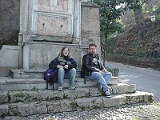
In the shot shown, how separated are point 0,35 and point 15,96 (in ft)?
10.8

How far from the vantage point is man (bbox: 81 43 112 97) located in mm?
5172

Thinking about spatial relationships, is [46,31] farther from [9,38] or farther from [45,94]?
[45,94]

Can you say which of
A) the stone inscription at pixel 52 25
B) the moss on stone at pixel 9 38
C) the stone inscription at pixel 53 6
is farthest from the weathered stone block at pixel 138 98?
the moss on stone at pixel 9 38

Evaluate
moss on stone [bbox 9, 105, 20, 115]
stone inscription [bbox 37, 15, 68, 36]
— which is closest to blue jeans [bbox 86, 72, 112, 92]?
moss on stone [bbox 9, 105, 20, 115]

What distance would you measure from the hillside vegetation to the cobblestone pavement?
36.6 ft

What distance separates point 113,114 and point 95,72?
49.7 inches

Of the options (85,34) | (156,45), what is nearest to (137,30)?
(156,45)

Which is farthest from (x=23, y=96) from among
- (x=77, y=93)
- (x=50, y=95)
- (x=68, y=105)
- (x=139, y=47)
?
(x=139, y=47)

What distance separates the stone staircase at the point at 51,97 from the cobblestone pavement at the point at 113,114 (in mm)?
134

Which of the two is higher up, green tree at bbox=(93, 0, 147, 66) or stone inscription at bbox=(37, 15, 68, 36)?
green tree at bbox=(93, 0, 147, 66)

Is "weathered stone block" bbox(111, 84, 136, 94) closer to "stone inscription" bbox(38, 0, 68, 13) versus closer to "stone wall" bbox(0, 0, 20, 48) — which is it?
"stone inscription" bbox(38, 0, 68, 13)

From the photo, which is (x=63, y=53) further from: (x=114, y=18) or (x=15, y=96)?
(x=114, y=18)

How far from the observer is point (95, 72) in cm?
529

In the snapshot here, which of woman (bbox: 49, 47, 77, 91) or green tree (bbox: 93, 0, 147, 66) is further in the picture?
green tree (bbox: 93, 0, 147, 66)
